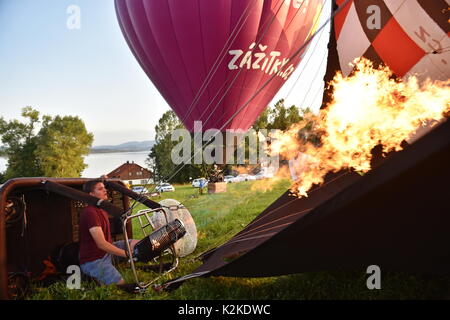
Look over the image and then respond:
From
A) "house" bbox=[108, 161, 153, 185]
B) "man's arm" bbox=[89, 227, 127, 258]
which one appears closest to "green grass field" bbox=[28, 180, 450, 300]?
"man's arm" bbox=[89, 227, 127, 258]

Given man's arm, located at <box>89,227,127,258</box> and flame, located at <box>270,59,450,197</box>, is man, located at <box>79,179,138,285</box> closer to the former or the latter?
man's arm, located at <box>89,227,127,258</box>

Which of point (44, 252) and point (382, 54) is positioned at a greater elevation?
point (382, 54)

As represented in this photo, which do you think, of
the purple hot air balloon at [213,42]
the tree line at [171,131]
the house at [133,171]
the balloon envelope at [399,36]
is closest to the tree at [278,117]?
the tree line at [171,131]

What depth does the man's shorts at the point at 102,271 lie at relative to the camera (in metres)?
3.51

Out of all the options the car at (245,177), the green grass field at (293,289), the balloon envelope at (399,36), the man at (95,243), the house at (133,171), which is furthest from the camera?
the house at (133,171)

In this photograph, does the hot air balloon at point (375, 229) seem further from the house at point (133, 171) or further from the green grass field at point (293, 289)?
the house at point (133, 171)

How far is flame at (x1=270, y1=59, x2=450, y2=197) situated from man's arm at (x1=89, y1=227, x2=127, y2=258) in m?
2.38

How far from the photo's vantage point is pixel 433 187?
2.66 metres

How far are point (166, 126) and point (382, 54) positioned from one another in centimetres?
3502

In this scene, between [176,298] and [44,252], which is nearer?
[176,298]

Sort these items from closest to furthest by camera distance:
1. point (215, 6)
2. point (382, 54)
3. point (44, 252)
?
point (44, 252) < point (382, 54) < point (215, 6)

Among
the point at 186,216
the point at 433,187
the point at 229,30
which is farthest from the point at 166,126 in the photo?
the point at 433,187

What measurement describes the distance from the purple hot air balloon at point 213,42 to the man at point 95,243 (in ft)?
23.4
